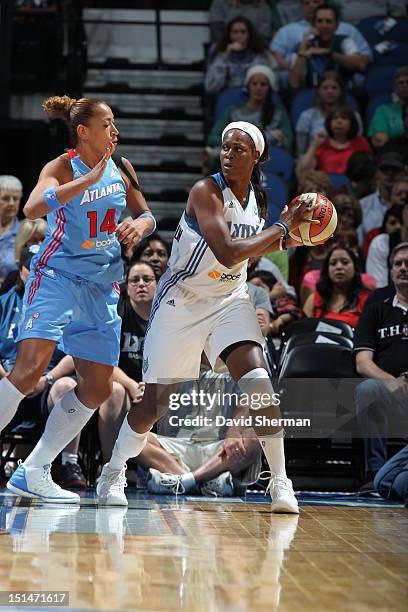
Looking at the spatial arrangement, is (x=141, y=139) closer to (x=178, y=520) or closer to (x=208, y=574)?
(x=178, y=520)

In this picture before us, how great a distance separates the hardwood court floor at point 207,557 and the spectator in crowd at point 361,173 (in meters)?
4.39

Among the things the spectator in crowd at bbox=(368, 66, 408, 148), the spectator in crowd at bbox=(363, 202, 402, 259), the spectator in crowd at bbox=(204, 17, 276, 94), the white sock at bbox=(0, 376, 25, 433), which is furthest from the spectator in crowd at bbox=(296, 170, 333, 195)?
the white sock at bbox=(0, 376, 25, 433)

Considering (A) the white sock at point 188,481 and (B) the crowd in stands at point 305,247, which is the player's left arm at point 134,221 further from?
(A) the white sock at point 188,481

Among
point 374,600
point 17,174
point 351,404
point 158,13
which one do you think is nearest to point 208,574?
point 374,600

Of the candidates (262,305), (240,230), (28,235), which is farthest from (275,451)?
(28,235)

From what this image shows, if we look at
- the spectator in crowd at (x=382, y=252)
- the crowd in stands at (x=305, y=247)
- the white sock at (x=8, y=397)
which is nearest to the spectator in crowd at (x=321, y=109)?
the crowd in stands at (x=305, y=247)

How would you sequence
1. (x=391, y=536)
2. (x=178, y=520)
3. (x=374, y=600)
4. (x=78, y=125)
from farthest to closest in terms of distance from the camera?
1. (x=78, y=125)
2. (x=178, y=520)
3. (x=391, y=536)
4. (x=374, y=600)

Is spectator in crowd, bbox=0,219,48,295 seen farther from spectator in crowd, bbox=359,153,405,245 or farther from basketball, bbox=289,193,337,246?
spectator in crowd, bbox=359,153,405,245

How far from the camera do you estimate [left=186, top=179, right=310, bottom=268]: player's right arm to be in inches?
186

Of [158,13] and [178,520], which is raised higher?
[158,13]

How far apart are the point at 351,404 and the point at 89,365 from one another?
189 cm

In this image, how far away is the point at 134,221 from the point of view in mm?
5023

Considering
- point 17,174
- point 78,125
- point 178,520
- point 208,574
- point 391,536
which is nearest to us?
point 208,574

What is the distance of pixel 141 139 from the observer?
10.5 meters
